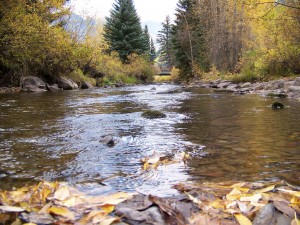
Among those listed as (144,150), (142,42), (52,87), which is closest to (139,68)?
(142,42)

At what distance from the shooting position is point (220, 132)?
4973 millimetres

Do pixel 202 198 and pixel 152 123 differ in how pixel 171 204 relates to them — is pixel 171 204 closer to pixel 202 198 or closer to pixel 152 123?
pixel 202 198

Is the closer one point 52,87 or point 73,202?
point 73,202

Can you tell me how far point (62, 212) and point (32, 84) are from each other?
16.7m

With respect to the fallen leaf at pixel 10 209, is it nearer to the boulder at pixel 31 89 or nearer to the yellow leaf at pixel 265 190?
the yellow leaf at pixel 265 190

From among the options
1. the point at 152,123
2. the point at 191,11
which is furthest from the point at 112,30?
the point at 152,123

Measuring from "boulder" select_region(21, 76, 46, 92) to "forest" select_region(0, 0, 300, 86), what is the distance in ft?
2.17

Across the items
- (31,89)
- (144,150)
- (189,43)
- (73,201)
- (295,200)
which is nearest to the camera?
(295,200)

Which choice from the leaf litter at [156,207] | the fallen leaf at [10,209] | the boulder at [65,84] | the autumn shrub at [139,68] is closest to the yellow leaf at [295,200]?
the leaf litter at [156,207]

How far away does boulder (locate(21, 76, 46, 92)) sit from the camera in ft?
54.7

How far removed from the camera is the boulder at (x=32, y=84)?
16678 millimetres

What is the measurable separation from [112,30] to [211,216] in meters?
41.1

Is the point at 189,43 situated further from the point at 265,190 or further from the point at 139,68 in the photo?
the point at 265,190

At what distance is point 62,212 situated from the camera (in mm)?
1976
